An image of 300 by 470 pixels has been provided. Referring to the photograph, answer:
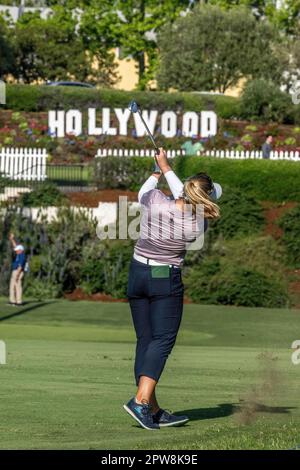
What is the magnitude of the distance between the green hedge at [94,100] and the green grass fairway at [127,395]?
31.7 metres

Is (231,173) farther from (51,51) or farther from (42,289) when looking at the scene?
(51,51)

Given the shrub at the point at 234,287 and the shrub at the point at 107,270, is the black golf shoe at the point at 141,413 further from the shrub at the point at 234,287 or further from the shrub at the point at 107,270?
the shrub at the point at 107,270

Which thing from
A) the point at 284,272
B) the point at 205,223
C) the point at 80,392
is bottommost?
the point at 284,272

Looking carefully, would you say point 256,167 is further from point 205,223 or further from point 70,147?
point 205,223

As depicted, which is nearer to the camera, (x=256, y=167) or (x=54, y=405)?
(x=54, y=405)

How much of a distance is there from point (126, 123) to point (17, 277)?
22344 millimetres

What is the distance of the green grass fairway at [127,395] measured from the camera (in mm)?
8836

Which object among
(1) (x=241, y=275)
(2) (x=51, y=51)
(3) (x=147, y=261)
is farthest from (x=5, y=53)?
(3) (x=147, y=261)

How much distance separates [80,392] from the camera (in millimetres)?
11352

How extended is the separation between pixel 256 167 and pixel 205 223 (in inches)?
1019

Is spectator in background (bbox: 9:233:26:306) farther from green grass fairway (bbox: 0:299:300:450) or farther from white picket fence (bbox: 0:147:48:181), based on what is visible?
white picket fence (bbox: 0:147:48:181)

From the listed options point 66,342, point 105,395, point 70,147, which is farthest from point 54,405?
point 70,147

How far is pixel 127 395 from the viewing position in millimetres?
11344

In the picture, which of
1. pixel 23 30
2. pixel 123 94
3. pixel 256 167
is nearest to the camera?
pixel 256 167
